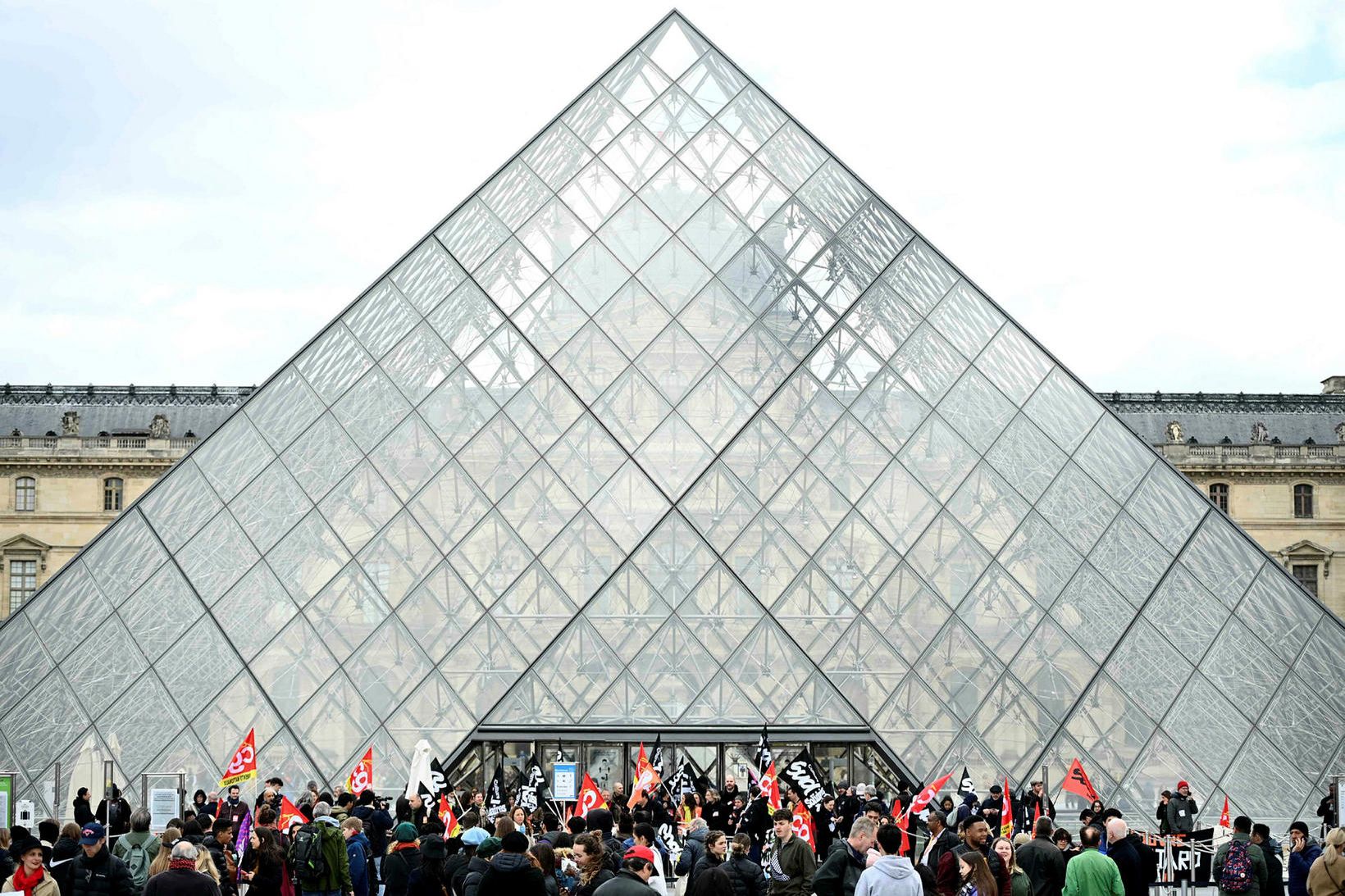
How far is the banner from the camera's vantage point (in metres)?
16.1

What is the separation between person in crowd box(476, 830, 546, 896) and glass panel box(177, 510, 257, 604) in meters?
11.9

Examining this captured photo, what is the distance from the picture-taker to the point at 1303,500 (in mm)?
58719

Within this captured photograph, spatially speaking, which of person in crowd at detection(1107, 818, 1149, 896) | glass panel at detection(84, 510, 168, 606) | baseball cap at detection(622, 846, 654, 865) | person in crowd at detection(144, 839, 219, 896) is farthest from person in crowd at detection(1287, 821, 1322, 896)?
glass panel at detection(84, 510, 168, 606)

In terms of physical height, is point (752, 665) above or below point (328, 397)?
below

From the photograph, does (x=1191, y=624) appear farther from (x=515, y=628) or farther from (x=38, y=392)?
(x=38, y=392)

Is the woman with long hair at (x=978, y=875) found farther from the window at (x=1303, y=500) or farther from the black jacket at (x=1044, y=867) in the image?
the window at (x=1303, y=500)

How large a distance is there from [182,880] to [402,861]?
2.65 m

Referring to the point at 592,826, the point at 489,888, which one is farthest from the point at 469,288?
the point at 489,888

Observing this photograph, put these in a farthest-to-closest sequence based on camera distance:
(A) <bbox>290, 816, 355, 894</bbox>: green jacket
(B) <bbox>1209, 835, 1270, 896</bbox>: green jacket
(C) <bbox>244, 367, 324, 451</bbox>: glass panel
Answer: (C) <bbox>244, 367, 324, 451</bbox>: glass panel
(B) <bbox>1209, 835, 1270, 896</bbox>: green jacket
(A) <bbox>290, 816, 355, 894</bbox>: green jacket

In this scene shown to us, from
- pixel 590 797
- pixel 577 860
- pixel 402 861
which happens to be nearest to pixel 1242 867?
pixel 590 797

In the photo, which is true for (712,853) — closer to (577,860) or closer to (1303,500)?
(577,860)

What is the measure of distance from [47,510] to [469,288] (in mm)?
39861

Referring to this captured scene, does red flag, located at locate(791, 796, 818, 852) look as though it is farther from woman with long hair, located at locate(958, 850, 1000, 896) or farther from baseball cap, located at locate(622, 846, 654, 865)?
baseball cap, located at locate(622, 846, 654, 865)

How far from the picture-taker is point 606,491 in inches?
810
